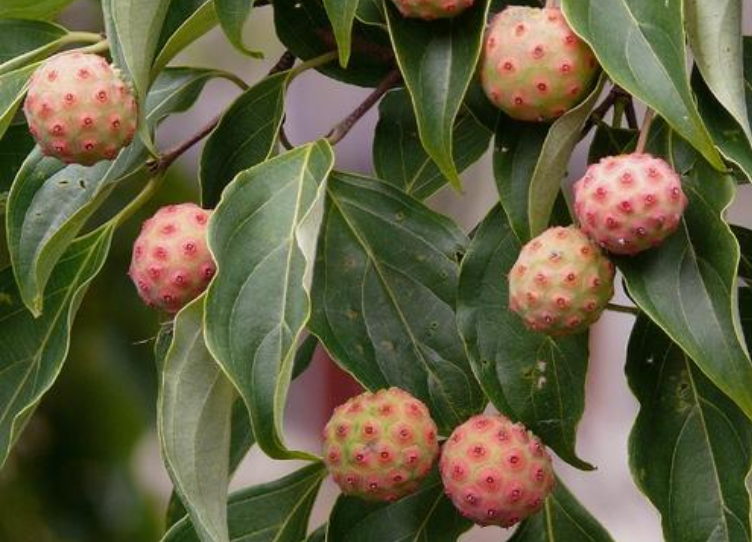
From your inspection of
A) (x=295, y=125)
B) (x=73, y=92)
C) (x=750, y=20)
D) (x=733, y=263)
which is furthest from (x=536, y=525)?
(x=295, y=125)

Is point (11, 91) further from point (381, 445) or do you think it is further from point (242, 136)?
point (381, 445)

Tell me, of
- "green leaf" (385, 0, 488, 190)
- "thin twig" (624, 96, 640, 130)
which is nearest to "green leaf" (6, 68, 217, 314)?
"green leaf" (385, 0, 488, 190)

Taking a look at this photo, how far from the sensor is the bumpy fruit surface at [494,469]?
0.99 metres

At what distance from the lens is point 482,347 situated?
1.00m

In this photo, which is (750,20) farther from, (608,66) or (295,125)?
(608,66)

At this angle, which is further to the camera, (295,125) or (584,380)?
(295,125)

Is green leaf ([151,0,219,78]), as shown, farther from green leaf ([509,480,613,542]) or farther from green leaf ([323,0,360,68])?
green leaf ([509,480,613,542])

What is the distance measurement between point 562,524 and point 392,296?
21cm

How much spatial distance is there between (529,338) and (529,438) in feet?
0.20

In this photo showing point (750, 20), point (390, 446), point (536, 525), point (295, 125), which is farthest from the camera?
point (295, 125)

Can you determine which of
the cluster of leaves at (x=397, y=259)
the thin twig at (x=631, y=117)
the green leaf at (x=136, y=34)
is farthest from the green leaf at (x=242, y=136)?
the thin twig at (x=631, y=117)

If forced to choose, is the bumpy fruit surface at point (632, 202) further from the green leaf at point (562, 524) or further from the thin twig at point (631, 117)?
the green leaf at point (562, 524)

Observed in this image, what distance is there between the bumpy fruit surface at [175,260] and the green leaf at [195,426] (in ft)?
0.15

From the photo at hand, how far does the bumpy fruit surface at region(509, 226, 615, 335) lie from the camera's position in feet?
2.99
